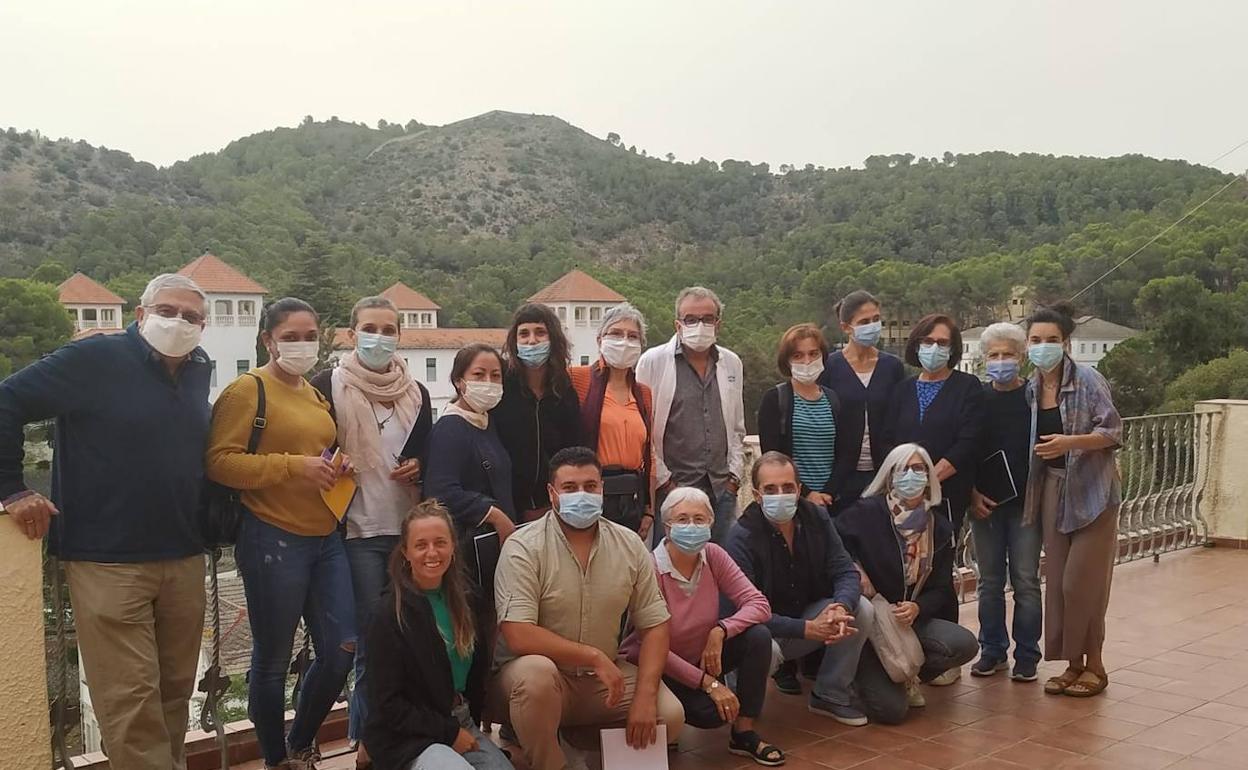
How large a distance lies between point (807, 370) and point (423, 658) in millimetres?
2045

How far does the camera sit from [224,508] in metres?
2.94

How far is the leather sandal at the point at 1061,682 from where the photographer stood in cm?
412

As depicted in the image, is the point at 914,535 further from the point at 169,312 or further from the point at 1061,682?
the point at 169,312

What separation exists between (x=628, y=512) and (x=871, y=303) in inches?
58.1

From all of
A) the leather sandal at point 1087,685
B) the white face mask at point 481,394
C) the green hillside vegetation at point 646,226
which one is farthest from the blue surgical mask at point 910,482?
the green hillside vegetation at point 646,226

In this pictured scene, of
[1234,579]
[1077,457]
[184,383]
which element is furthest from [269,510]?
[1234,579]

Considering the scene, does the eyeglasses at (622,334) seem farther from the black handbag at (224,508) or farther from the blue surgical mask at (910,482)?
the black handbag at (224,508)

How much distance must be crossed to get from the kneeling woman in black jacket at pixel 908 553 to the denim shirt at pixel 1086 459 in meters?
0.55

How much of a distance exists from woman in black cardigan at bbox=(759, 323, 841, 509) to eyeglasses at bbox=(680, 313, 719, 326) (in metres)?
0.33

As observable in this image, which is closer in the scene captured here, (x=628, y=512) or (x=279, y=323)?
(x=279, y=323)

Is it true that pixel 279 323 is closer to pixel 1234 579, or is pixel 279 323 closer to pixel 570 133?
pixel 1234 579

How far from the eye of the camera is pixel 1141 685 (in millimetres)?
4266

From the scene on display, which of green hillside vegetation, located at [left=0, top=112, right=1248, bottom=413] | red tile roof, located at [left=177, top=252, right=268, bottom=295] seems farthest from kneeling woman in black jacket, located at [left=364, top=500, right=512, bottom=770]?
red tile roof, located at [left=177, top=252, right=268, bottom=295]

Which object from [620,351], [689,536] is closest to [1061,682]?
[689,536]
